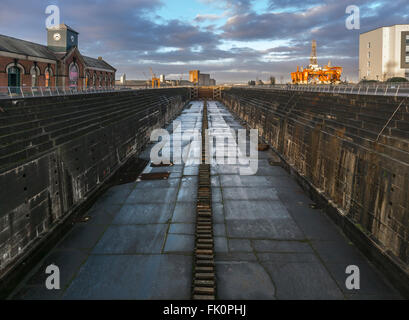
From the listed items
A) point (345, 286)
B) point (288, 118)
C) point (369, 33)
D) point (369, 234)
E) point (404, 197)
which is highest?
point (369, 33)

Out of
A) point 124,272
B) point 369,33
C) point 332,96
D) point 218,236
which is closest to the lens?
point 124,272

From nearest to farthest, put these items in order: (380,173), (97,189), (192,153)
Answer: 1. (380,173)
2. (97,189)
3. (192,153)

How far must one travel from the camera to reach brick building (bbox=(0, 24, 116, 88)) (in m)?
39.8

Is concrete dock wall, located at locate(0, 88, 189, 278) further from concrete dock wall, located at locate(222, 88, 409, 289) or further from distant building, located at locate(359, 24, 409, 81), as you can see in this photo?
distant building, located at locate(359, 24, 409, 81)

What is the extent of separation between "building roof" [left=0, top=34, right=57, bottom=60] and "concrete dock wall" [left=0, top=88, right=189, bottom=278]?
30066 millimetres

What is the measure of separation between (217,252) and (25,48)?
47673mm

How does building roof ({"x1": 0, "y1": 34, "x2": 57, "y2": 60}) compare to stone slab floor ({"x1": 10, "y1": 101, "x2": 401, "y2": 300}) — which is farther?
building roof ({"x1": 0, "y1": 34, "x2": 57, "y2": 60})

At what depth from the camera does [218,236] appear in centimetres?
1138

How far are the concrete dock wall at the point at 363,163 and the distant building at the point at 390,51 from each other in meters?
75.3

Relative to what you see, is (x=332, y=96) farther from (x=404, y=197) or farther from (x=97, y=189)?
(x=97, y=189)

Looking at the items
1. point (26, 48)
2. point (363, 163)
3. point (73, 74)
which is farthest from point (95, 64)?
point (363, 163)

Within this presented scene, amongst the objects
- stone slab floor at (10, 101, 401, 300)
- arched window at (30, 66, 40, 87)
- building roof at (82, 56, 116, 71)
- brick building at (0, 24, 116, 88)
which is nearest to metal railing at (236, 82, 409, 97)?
stone slab floor at (10, 101, 401, 300)
